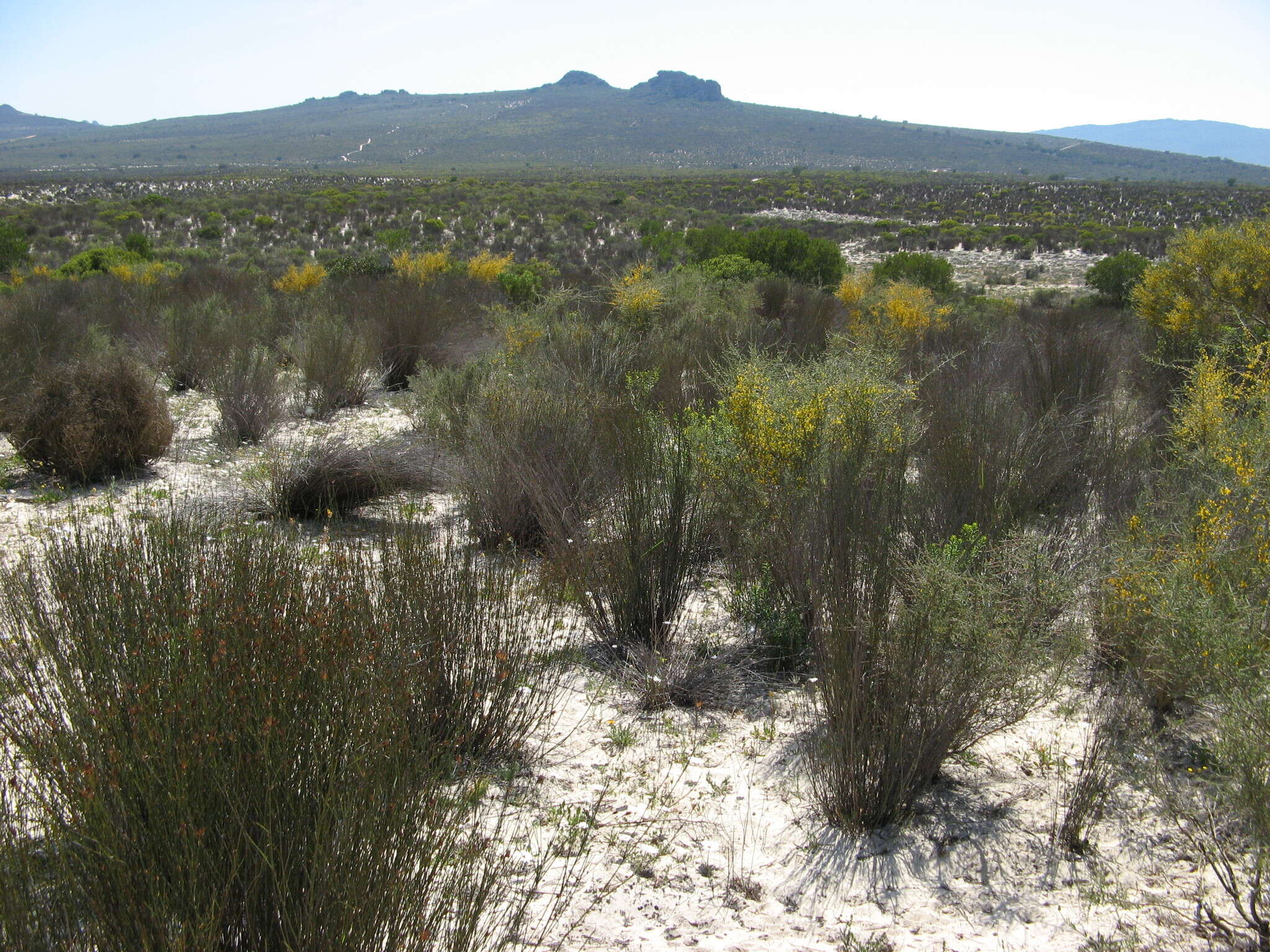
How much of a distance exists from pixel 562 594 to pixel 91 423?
17.5ft

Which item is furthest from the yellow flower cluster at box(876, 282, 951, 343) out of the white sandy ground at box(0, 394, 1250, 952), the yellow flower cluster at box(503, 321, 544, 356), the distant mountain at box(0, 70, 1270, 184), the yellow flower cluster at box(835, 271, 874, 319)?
the distant mountain at box(0, 70, 1270, 184)

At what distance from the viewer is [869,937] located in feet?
9.11

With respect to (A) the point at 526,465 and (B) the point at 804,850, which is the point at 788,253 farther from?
(B) the point at 804,850

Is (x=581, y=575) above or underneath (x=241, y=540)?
underneath

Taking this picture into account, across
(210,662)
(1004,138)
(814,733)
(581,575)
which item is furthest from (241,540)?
(1004,138)

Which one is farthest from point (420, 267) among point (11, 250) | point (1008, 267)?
point (1008, 267)

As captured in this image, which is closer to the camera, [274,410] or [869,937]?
[869,937]

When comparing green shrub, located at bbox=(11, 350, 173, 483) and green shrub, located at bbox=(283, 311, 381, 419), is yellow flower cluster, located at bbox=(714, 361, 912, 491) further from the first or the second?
green shrub, located at bbox=(283, 311, 381, 419)

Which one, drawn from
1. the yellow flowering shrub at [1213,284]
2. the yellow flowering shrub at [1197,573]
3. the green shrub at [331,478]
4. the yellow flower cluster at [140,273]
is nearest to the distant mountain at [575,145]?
the yellow flower cluster at [140,273]

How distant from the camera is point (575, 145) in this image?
106688mm

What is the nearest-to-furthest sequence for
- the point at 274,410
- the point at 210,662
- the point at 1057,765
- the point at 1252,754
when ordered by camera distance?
the point at 210,662, the point at 1252,754, the point at 1057,765, the point at 274,410

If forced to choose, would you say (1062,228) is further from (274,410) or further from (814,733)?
(814,733)

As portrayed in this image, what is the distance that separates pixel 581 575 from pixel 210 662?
2569mm

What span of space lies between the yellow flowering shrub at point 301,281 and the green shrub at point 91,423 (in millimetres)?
8422
